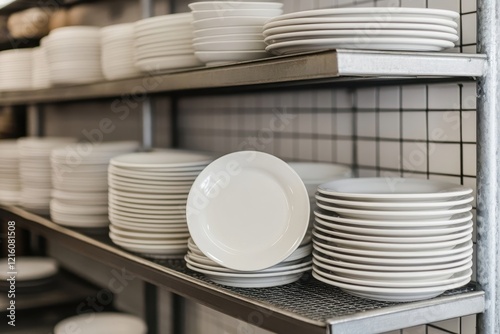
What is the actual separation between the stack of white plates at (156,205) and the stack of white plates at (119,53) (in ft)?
1.16

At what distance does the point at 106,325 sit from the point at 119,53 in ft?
3.36

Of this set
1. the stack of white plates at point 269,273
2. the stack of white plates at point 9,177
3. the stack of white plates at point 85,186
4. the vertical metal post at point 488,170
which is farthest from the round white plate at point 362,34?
the stack of white plates at point 9,177

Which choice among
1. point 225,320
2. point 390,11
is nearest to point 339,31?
point 390,11

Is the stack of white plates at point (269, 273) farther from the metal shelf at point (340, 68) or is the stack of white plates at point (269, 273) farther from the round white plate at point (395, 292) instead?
the metal shelf at point (340, 68)

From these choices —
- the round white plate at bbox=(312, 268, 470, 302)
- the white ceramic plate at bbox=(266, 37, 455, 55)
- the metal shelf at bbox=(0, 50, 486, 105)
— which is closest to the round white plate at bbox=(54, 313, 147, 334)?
the metal shelf at bbox=(0, 50, 486, 105)

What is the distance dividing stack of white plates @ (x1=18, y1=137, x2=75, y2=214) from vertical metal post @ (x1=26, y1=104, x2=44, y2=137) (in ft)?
3.43

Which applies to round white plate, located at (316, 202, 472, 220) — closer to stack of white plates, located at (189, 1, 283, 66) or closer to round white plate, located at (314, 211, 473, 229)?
round white plate, located at (314, 211, 473, 229)

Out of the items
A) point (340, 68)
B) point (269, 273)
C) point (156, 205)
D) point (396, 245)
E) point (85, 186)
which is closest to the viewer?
point (340, 68)

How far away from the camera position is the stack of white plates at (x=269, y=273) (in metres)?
1.28

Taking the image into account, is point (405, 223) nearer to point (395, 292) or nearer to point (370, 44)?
point (395, 292)

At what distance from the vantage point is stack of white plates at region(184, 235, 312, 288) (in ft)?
4.19

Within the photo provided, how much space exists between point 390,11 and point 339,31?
0.09 meters

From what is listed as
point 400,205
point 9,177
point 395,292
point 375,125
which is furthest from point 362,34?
point 9,177

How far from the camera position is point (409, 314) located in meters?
1.12
